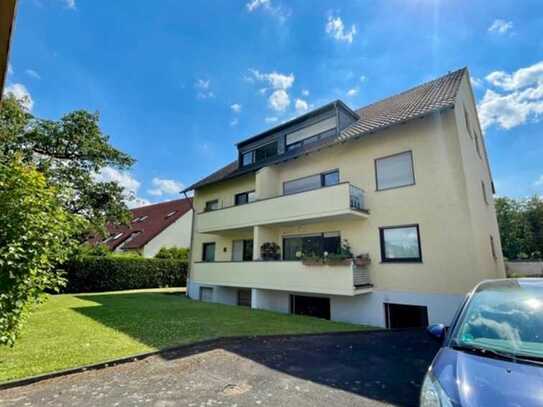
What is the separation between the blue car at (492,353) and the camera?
2.11 m

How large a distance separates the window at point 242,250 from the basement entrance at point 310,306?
3591 mm

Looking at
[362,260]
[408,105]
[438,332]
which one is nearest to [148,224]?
[362,260]

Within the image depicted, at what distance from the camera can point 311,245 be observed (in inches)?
485

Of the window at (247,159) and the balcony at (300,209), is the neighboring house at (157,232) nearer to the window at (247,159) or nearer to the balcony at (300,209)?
the window at (247,159)

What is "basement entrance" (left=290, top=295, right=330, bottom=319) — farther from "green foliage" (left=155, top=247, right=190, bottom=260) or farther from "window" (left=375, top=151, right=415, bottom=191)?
"green foliage" (left=155, top=247, right=190, bottom=260)

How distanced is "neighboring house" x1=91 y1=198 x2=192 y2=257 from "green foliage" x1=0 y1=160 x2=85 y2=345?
19.3 m

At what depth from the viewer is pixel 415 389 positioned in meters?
4.36

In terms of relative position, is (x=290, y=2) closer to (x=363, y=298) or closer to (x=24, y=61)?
(x=24, y=61)

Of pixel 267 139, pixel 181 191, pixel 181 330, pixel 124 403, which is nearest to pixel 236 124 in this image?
pixel 267 139

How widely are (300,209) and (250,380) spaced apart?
7.57 m

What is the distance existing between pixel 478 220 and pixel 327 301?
6.33 m

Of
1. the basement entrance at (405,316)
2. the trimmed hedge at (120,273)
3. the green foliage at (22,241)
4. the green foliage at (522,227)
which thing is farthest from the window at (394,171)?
the green foliage at (522,227)

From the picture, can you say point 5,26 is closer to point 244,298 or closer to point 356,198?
point 356,198

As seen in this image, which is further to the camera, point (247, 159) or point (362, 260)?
point (247, 159)
